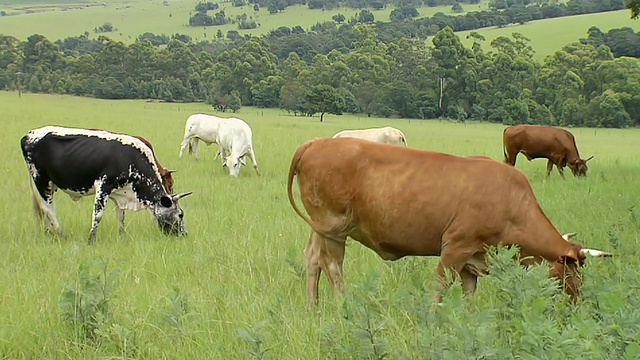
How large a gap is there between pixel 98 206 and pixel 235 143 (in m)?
7.85

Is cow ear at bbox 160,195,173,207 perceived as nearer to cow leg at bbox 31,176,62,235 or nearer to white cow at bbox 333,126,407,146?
cow leg at bbox 31,176,62,235

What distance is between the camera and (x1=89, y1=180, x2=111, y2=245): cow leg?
8367 mm

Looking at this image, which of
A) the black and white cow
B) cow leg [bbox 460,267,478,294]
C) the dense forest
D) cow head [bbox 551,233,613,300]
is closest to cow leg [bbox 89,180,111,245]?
the black and white cow

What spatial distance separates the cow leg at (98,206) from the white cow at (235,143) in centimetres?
636

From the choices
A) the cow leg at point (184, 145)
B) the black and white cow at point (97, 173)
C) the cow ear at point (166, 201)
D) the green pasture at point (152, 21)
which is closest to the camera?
the black and white cow at point (97, 173)

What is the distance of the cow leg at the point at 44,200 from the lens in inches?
337

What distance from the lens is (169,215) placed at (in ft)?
28.3

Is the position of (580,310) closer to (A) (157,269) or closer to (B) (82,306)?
(B) (82,306)

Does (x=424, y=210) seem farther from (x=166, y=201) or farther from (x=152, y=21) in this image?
(x=152, y=21)

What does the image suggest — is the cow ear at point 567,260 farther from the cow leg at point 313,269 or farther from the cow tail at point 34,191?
the cow tail at point 34,191

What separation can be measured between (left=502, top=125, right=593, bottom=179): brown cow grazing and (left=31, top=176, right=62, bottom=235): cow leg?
11774 millimetres

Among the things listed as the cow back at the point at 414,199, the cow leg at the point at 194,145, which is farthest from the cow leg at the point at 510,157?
the cow back at the point at 414,199

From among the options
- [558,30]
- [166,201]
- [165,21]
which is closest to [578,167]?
[166,201]

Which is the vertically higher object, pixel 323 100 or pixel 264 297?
pixel 264 297
